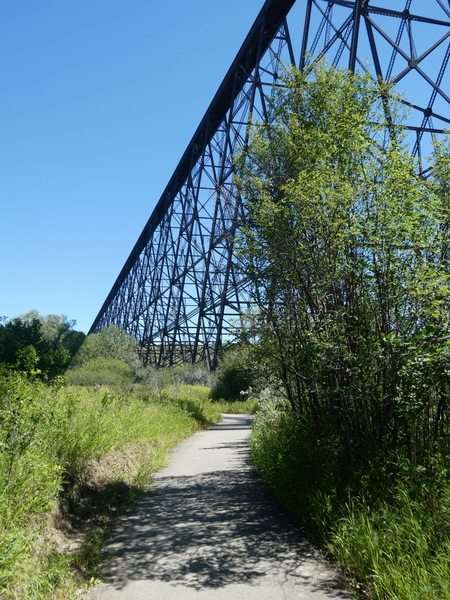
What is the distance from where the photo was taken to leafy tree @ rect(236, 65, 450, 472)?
4.05m

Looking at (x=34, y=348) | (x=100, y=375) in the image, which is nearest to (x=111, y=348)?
(x=100, y=375)

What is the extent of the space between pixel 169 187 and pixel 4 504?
106ft

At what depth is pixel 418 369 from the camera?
11.9 ft

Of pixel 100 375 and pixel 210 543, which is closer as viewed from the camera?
pixel 210 543

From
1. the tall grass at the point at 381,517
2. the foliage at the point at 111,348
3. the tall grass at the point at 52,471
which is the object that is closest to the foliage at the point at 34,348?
the tall grass at the point at 52,471

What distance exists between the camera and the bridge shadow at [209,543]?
380 centimetres

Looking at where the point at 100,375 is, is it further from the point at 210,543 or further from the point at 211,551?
the point at 211,551

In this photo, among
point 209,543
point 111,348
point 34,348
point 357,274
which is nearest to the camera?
point 209,543

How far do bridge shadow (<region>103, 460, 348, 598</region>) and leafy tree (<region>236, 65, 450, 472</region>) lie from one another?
3.54 feet

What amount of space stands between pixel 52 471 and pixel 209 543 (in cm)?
150

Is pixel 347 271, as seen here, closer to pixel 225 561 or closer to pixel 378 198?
pixel 378 198

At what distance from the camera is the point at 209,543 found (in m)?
4.57

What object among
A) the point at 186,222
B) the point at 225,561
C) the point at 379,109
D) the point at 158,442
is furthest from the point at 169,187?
the point at 225,561

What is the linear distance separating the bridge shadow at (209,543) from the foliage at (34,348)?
2191mm
